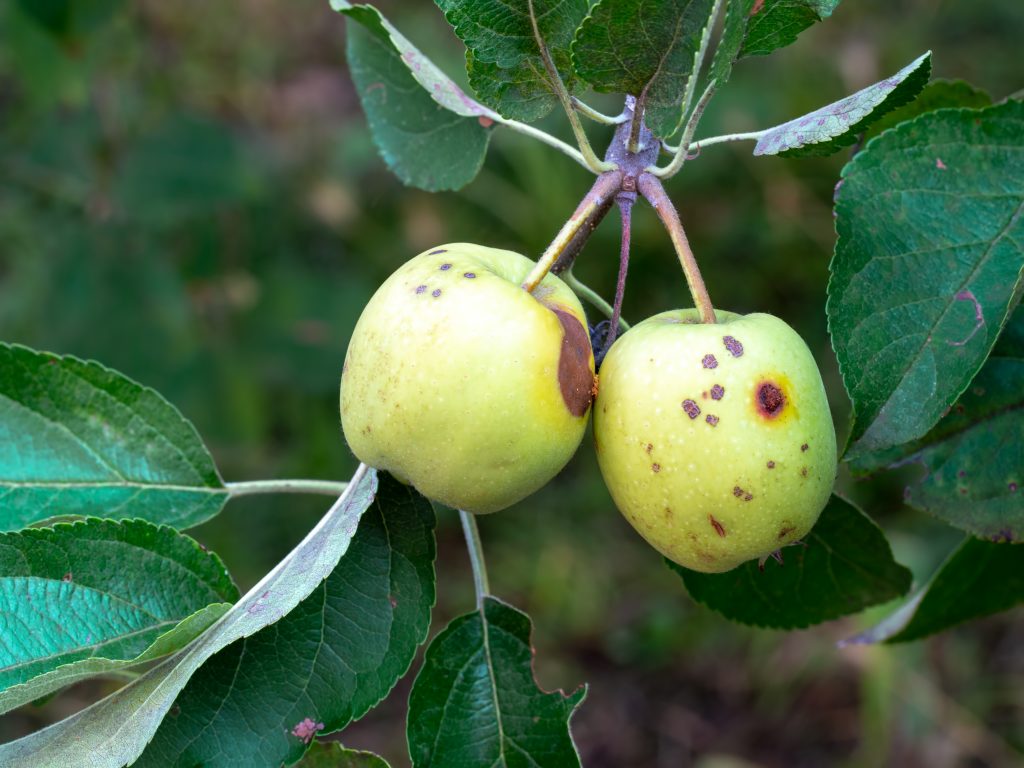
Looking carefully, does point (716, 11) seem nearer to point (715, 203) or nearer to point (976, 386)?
point (976, 386)

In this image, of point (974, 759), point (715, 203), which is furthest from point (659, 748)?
point (715, 203)

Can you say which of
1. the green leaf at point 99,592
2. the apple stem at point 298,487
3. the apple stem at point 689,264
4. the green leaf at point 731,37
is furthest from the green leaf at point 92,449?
the green leaf at point 731,37

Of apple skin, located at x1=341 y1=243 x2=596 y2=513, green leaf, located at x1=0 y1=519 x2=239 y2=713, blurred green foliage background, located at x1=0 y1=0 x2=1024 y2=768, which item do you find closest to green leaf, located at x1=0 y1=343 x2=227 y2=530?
green leaf, located at x1=0 y1=519 x2=239 y2=713

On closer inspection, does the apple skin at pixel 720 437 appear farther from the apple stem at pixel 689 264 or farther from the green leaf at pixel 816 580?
the green leaf at pixel 816 580

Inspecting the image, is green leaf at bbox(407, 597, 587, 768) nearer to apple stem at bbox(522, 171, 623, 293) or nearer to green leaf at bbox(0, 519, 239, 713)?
green leaf at bbox(0, 519, 239, 713)

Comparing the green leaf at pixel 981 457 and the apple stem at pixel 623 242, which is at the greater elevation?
the apple stem at pixel 623 242

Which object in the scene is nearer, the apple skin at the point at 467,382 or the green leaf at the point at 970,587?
the apple skin at the point at 467,382

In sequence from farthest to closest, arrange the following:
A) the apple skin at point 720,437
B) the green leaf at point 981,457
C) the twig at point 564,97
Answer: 1. the green leaf at point 981,457
2. the twig at point 564,97
3. the apple skin at point 720,437
